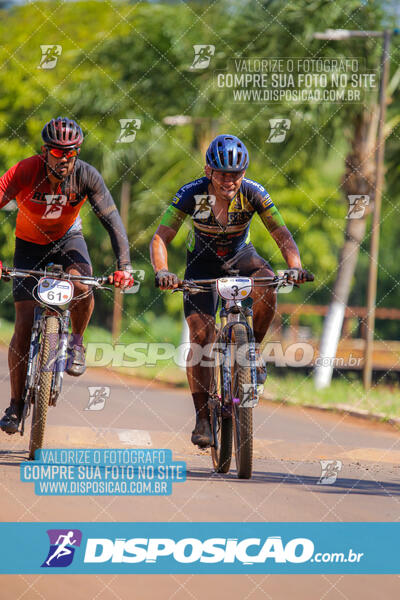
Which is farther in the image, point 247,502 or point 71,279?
point 71,279

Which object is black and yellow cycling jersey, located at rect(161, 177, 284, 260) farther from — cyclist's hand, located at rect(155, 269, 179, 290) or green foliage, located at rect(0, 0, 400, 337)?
green foliage, located at rect(0, 0, 400, 337)

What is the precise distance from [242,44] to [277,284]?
13351mm

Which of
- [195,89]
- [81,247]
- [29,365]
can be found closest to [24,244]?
[81,247]

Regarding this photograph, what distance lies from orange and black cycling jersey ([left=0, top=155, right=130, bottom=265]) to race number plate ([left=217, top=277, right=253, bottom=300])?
2.77ft

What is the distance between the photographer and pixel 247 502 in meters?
5.95

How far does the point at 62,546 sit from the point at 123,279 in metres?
2.50

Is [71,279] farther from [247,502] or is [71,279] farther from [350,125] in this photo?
[350,125]

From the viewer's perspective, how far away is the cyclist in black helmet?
6.85m

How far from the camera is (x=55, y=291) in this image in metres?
6.84

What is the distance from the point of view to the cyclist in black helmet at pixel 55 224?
6848mm

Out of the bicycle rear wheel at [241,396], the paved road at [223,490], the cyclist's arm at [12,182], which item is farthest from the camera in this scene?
the cyclist's arm at [12,182]

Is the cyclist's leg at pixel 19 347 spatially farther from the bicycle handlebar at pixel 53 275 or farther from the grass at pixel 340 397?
the grass at pixel 340 397

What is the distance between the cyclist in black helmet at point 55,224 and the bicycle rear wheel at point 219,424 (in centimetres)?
92

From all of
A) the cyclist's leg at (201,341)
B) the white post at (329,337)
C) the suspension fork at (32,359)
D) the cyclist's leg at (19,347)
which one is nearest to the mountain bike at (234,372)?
the cyclist's leg at (201,341)
